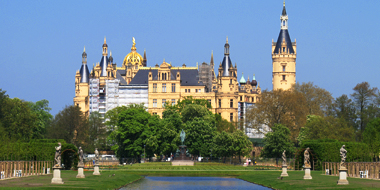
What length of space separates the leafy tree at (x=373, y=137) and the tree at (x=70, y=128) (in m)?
51.3

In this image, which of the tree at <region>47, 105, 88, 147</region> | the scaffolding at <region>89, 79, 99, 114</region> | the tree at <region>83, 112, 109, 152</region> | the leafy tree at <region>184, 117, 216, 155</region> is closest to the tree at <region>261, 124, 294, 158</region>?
the leafy tree at <region>184, 117, 216, 155</region>

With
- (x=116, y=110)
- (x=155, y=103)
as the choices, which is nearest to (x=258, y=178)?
(x=116, y=110)

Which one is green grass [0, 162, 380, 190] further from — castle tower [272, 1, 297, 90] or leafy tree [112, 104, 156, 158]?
castle tower [272, 1, 297, 90]

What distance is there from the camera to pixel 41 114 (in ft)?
463

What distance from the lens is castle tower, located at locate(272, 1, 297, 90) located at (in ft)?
549

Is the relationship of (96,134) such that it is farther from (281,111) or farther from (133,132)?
(281,111)

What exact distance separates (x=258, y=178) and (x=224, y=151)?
116 ft

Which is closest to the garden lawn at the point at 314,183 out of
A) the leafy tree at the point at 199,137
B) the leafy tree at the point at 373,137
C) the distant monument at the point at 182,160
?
the leafy tree at the point at 373,137

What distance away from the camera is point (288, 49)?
170 m

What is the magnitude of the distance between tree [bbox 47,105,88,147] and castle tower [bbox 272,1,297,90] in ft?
196

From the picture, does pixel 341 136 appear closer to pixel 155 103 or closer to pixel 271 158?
pixel 271 158

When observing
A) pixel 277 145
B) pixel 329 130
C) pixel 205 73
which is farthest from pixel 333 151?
pixel 205 73

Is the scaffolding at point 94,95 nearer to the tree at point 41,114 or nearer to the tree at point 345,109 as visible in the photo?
the tree at point 41,114

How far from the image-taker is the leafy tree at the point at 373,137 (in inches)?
2854
